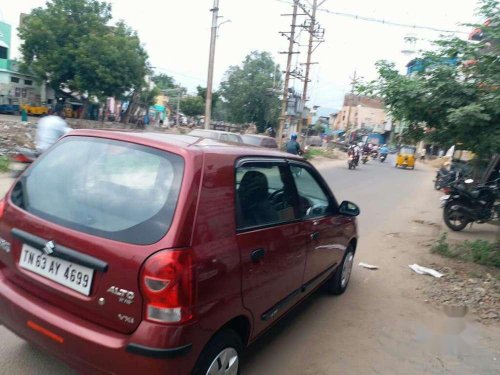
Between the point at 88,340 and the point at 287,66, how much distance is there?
24615 millimetres

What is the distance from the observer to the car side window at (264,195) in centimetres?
254

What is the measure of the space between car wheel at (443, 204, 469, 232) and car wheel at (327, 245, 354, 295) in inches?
192

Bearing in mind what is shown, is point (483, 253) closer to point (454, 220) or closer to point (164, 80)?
point (454, 220)

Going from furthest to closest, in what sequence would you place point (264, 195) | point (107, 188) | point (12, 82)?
point (12, 82) < point (264, 195) < point (107, 188)

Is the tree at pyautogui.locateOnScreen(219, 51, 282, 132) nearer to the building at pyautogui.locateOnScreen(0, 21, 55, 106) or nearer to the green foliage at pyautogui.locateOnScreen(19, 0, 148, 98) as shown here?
the green foliage at pyautogui.locateOnScreen(19, 0, 148, 98)

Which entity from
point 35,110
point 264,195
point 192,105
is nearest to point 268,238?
point 264,195

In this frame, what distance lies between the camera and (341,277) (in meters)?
4.55

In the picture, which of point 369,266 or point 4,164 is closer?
point 369,266

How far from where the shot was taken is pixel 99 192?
230 cm

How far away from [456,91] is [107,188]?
16.4 ft

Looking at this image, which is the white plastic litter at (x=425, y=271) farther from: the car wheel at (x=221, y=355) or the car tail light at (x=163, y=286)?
the car tail light at (x=163, y=286)

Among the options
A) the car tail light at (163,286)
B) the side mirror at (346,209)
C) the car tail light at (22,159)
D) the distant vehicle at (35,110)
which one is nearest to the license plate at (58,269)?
the car tail light at (163,286)

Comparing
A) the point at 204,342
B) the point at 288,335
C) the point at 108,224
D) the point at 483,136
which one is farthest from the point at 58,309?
the point at 483,136

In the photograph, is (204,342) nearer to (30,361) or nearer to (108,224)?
(108,224)
